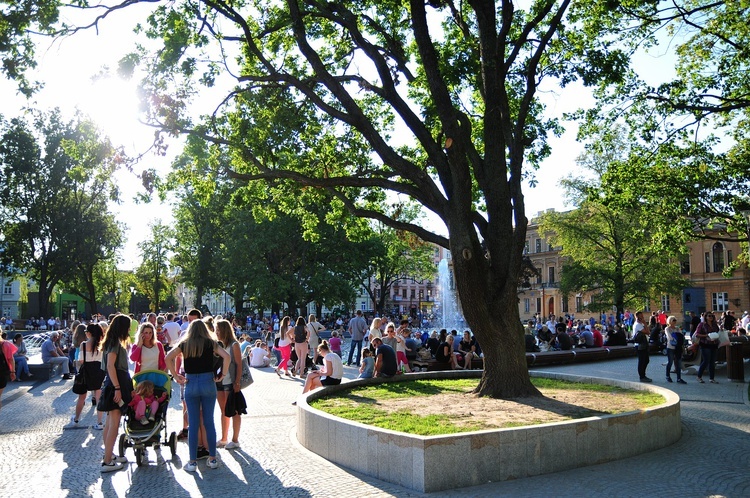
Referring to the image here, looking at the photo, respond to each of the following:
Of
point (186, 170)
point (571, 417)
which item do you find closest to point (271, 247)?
point (186, 170)

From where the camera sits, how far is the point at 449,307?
66688 mm

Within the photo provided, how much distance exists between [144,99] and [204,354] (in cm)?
595

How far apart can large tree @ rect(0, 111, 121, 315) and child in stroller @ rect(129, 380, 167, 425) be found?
136ft

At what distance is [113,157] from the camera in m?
11.5

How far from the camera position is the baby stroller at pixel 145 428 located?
24.1 feet

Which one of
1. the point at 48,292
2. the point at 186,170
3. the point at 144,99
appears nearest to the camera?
the point at 144,99

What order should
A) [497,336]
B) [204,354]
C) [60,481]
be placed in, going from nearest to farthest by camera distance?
[60,481] < [204,354] < [497,336]

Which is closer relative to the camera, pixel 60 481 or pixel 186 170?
pixel 60 481

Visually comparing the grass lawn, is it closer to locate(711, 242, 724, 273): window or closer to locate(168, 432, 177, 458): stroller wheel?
locate(168, 432, 177, 458): stroller wheel

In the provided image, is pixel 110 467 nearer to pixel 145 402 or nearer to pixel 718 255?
pixel 145 402

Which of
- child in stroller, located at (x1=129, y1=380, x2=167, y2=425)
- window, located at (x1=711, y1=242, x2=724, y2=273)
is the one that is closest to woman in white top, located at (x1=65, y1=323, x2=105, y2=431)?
child in stroller, located at (x1=129, y1=380, x2=167, y2=425)

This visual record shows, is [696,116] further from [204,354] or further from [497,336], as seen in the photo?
[204,354]

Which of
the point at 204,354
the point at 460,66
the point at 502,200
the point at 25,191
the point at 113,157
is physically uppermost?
the point at 25,191

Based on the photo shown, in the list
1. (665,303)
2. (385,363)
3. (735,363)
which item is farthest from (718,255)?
(385,363)
